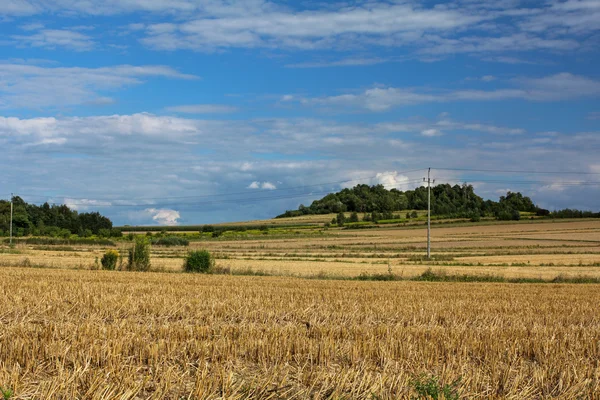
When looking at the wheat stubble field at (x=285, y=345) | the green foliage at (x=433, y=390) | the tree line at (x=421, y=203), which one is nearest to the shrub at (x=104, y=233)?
the tree line at (x=421, y=203)

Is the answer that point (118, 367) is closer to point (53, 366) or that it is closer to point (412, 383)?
point (53, 366)

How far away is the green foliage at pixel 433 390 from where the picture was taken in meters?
7.66

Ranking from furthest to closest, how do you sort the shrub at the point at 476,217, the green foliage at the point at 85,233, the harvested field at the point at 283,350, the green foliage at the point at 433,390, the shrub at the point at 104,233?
the shrub at the point at 476,217
the green foliage at the point at 85,233
the shrub at the point at 104,233
the harvested field at the point at 283,350
the green foliage at the point at 433,390

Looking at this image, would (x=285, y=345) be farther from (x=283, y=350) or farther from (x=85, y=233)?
(x=85, y=233)

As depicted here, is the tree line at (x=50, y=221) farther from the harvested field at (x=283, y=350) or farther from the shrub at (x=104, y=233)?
the harvested field at (x=283, y=350)

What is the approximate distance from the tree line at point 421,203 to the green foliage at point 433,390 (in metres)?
127

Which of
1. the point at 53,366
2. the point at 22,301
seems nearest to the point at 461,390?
the point at 53,366

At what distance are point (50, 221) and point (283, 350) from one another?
472ft

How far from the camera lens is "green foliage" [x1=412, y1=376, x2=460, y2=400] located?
7.66 meters

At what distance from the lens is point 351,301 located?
65.5 feet

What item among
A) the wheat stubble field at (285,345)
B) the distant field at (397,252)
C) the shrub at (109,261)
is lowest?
the distant field at (397,252)

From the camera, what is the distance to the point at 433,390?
7.71m

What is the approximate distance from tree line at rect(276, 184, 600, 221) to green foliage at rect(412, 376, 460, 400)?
12660 centimetres

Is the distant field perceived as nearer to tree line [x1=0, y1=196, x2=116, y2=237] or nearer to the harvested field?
the harvested field
